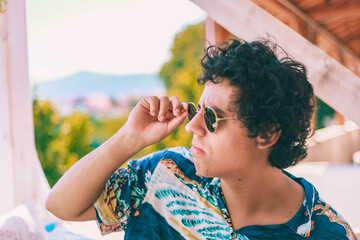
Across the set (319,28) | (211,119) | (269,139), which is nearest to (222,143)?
(211,119)

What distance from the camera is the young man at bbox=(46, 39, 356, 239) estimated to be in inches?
55.2

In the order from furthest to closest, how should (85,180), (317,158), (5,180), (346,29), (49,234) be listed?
(317,158), (49,234), (5,180), (346,29), (85,180)

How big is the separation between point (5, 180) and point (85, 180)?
167 cm

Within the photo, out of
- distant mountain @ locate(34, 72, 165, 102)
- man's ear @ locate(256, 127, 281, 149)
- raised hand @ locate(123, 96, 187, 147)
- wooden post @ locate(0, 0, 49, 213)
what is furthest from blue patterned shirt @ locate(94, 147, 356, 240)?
distant mountain @ locate(34, 72, 165, 102)

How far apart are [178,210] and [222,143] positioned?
350 millimetres

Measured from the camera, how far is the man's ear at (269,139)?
1.45 m

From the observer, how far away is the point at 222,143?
4.61 ft

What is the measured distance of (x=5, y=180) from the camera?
9.15ft

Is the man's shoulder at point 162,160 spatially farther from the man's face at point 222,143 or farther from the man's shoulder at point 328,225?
the man's shoulder at point 328,225

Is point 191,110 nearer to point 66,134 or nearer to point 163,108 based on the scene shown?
point 163,108

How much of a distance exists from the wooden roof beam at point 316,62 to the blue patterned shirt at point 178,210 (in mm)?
816

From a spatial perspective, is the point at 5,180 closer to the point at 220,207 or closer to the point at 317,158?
the point at 220,207

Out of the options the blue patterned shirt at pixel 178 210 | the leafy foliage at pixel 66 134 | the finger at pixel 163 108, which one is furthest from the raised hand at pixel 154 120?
the leafy foliage at pixel 66 134

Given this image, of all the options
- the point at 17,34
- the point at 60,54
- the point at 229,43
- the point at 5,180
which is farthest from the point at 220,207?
the point at 60,54
